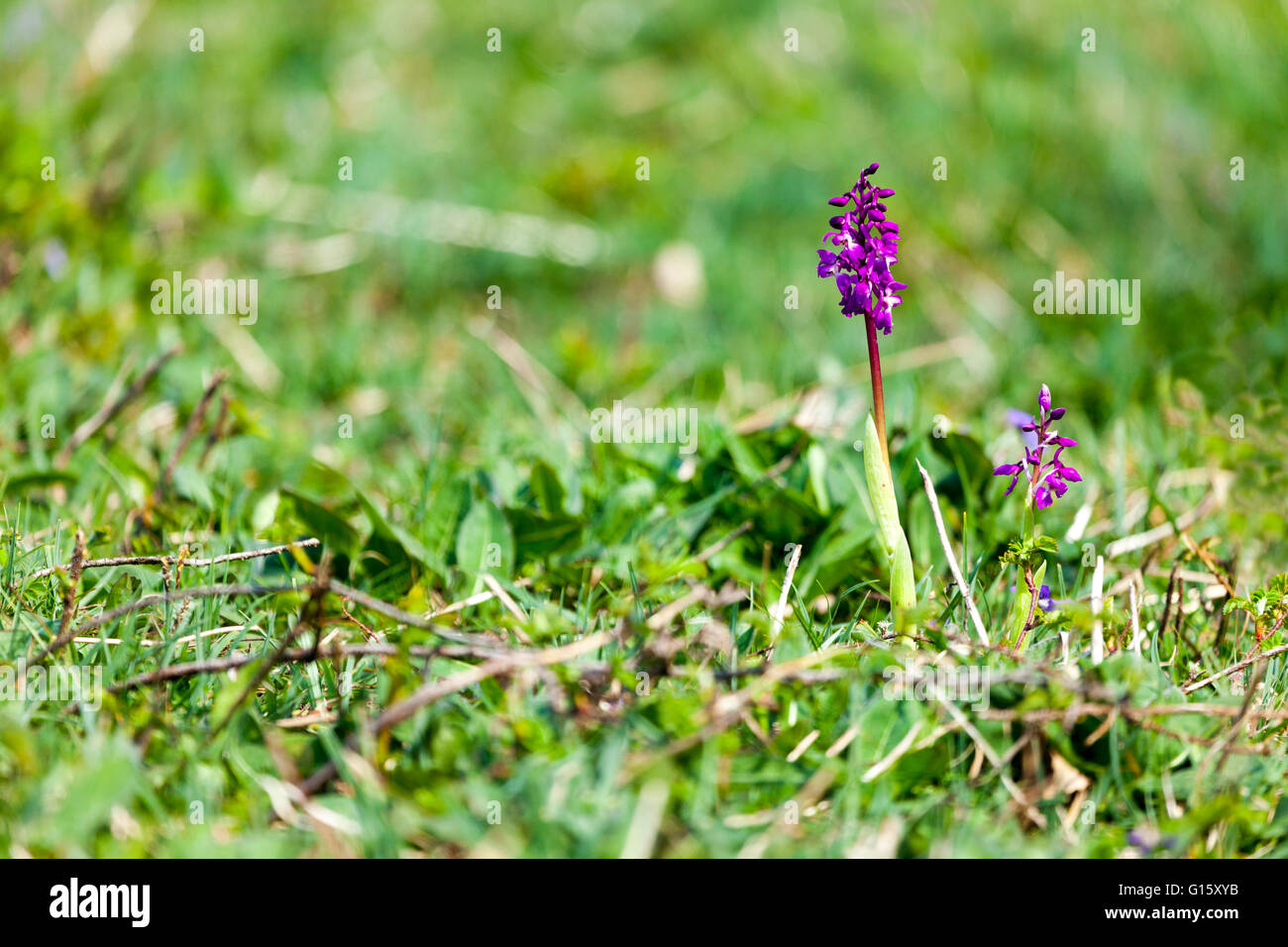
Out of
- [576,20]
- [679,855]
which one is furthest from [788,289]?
[679,855]

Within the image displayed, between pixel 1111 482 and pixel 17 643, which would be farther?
pixel 1111 482

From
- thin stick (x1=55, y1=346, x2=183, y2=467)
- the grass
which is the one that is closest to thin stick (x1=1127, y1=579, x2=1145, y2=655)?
the grass

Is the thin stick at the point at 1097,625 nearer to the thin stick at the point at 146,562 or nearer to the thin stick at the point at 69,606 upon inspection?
the thin stick at the point at 146,562

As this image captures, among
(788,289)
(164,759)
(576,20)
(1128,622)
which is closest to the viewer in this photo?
(164,759)

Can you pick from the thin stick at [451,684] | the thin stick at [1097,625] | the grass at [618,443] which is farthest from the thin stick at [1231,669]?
the thin stick at [451,684]
